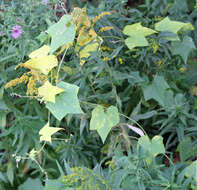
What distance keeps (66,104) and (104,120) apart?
18 centimetres

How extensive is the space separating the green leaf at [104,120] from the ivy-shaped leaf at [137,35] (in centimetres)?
27

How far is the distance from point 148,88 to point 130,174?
524 mm

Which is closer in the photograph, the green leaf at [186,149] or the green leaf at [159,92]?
the green leaf at [186,149]

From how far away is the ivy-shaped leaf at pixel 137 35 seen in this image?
1269 mm

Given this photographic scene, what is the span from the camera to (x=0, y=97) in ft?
4.81

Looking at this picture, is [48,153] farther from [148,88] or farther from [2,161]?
[148,88]

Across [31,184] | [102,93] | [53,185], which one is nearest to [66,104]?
[53,185]

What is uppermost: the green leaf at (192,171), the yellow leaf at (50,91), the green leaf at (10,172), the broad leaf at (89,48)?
the broad leaf at (89,48)

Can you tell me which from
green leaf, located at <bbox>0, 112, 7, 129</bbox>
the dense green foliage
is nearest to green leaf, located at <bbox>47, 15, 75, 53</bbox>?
the dense green foliage

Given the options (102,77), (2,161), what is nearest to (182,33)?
(102,77)

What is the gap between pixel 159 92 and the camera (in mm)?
1459

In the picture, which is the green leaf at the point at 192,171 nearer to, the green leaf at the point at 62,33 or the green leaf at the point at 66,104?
the green leaf at the point at 66,104

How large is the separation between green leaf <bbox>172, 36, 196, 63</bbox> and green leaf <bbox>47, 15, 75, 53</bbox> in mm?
537

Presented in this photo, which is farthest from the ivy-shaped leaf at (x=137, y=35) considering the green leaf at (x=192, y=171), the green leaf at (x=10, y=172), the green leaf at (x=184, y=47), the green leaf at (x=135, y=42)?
the green leaf at (x=10, y=172)
